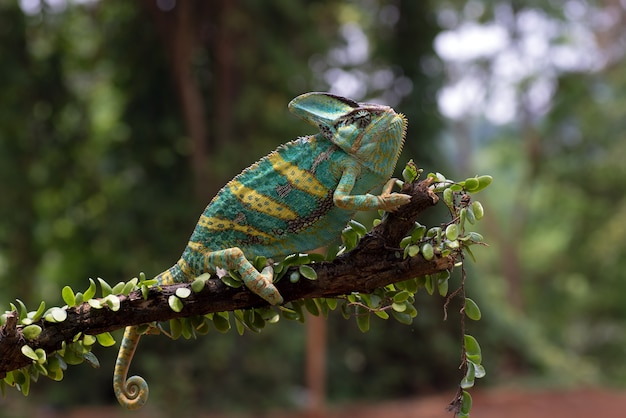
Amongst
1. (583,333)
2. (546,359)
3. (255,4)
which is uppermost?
(255,4)

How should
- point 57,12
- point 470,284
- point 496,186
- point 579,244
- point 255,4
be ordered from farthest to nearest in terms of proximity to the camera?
point 496,186 < point 579,244 < point 470,284 < point 57,12 < point 255,4

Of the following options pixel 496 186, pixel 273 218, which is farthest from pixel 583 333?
pixel 273 218

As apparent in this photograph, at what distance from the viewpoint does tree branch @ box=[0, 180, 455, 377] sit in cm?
128

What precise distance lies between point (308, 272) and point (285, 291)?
0.07 m

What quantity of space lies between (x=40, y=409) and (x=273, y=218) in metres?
5.71

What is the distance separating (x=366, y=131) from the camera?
1.42 m

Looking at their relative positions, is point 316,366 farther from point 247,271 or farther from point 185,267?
point 247,271

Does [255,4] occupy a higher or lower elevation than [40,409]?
higher

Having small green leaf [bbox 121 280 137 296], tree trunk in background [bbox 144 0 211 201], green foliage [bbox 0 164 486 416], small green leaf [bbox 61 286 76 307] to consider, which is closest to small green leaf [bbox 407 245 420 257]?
green foliage [bbox 0 164 486 416]

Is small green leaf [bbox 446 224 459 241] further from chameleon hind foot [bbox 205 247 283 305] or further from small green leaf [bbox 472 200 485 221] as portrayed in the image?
chameleon hind foot [bbox 205 247 283 305]

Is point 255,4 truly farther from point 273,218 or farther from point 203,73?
point 273,218

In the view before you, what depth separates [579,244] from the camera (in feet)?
33.4

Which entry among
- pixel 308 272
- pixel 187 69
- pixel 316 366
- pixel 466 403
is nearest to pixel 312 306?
pixel 308 272

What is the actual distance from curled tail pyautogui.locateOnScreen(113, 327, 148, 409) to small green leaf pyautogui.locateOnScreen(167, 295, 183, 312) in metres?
0.19
